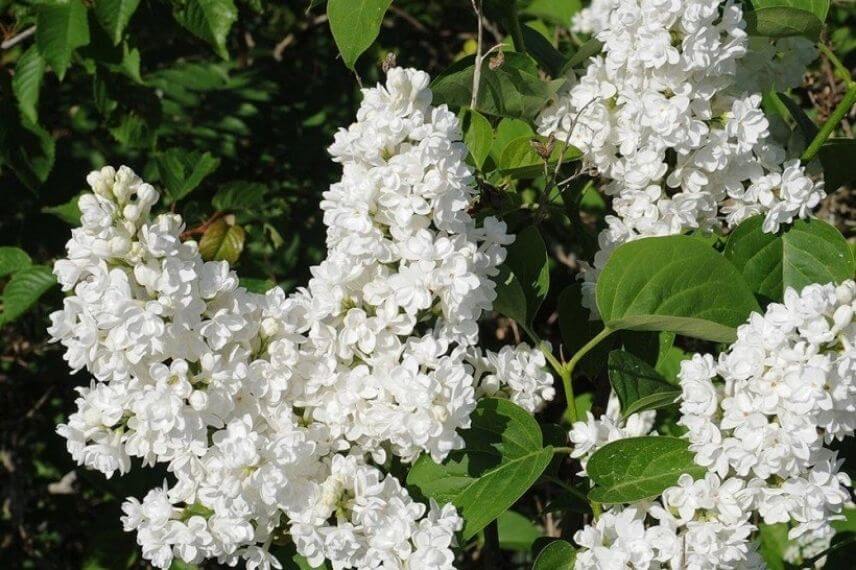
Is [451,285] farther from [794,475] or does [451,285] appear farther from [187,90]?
[187,90]

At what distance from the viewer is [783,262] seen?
1.35 metres

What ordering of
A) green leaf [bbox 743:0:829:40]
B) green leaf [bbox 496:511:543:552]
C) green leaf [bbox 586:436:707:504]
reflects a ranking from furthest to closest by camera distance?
green leaf [bbox 496:511:543:552], green leaf [bbox 743:0:829:40], green leaf [bbox 586:436:707:504]

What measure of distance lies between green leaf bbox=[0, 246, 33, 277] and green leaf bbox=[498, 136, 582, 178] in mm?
929

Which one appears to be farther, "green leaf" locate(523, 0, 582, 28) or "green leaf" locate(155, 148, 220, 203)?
"green leaf" locate(523, 0, 582, 28)

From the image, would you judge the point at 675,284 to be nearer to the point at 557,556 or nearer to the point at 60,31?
the point at 557,556

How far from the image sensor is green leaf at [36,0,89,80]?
1743mm

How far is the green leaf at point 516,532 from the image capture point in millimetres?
2160

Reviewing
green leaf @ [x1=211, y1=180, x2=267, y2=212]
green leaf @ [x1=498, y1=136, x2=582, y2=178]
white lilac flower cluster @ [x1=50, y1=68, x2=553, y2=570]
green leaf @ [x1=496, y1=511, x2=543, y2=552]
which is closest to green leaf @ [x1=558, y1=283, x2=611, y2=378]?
green leaf @ [x1=498, y1=136, x2=582, y2=178]

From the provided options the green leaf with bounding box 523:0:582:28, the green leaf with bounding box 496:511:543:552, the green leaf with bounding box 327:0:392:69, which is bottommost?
the green leaf with bounding box 496:511:543:552

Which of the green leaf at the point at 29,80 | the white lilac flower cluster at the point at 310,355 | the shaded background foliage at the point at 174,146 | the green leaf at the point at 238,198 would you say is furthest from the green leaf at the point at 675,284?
the green leaf at the point at 29,80

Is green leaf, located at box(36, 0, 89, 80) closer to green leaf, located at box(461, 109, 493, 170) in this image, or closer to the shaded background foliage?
the shaded background foliage

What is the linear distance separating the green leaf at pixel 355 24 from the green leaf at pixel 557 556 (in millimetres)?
655

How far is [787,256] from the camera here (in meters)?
1.35

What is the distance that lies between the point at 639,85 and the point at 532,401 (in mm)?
433
